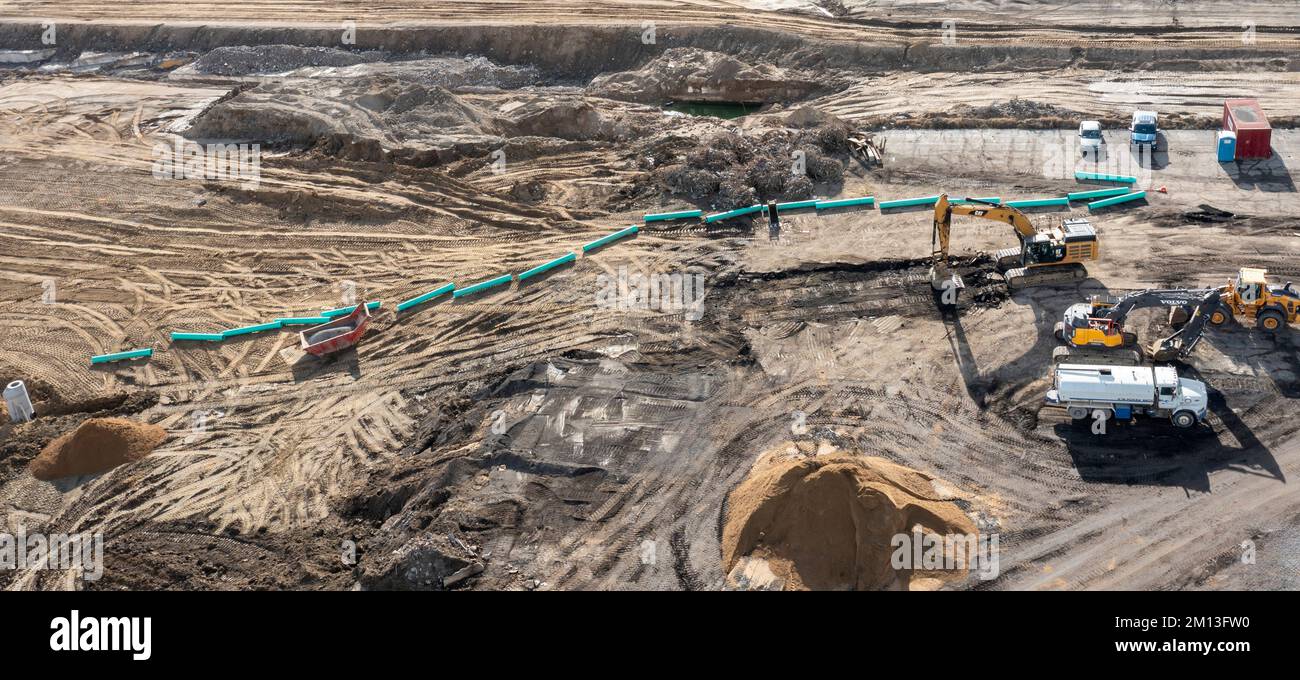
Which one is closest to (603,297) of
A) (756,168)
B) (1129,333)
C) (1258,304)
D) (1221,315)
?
(756,168)

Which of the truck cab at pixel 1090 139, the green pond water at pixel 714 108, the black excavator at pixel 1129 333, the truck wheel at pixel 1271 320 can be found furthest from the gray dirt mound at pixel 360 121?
the truck wheel at pixel 1271 320

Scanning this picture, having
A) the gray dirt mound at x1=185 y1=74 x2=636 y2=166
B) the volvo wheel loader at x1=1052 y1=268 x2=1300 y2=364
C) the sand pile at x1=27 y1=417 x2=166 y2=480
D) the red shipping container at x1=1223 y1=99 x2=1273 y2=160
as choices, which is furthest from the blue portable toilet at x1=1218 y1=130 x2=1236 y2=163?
the sand pile at x1=27 y1=417 x2=166 y2=480

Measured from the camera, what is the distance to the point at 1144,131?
99.0 feet

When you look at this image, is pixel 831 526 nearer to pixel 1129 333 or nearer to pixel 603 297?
pixel 1129 333

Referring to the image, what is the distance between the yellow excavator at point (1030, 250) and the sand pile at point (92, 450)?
17.9m

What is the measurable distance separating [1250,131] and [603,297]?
18136mm

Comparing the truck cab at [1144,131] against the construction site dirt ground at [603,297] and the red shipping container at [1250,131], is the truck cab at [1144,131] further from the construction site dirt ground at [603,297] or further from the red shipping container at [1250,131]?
the red shipping container at [1250,131]

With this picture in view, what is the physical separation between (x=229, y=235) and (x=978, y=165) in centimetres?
2140

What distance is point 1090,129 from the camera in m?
30.8

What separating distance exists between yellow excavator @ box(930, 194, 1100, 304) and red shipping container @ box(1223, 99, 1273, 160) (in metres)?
7.38

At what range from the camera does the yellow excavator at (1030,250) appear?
81.1ft

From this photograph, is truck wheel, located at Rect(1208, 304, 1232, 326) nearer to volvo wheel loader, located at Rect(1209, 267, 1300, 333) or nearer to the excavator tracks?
volvo wheel loader, located at Rect(1209, 267, 1300, 333)

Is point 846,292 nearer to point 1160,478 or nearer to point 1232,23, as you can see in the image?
point 1160,478
